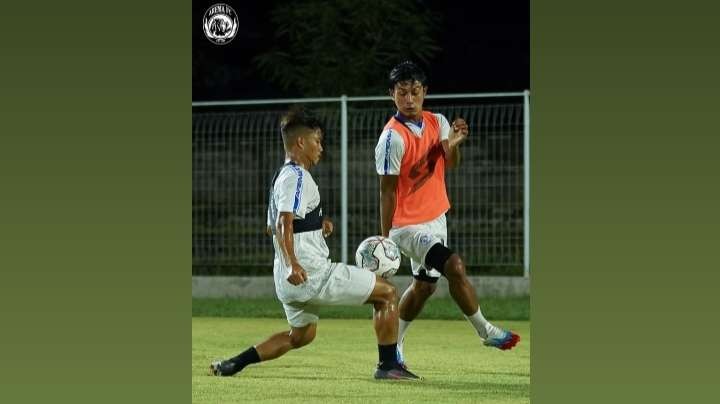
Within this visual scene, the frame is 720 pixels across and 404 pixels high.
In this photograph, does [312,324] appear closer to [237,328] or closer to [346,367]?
[346,367]

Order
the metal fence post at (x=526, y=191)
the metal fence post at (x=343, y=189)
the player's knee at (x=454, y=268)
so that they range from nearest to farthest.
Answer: the player's knee at (x=454, y=268)
the metal fence post at (x=526, y=191)
the metal fence post at (x=343, y=189)

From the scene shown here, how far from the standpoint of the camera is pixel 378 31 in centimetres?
1723

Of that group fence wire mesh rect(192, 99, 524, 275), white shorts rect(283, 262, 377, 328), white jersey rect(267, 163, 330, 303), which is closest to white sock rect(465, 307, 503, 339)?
white shorts rect(283, 262, 377, 328)

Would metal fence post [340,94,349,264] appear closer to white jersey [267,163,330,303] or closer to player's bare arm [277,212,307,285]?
white jersey [267,163,330,303]

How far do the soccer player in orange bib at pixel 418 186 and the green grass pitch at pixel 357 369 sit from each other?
44cm

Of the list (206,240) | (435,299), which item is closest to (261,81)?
(206,240)

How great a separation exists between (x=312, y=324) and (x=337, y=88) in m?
9.53

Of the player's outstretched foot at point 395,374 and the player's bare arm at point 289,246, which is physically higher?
the player's bare arm at point 289,246

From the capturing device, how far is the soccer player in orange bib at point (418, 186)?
8.45 meters

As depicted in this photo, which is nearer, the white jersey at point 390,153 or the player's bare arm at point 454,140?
the player's bare arm at point 454,140

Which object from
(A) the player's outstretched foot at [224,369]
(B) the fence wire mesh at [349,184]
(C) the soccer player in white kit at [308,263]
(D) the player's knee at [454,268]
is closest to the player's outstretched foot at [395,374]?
(C) the soccer player in white kit at [308,263]

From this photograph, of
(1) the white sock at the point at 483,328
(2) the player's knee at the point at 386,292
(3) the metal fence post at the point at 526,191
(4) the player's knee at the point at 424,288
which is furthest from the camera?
(3) the metal fence post at the point at 526,191

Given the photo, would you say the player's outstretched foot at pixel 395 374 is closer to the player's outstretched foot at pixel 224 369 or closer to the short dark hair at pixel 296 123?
the player's outstretched foot at pixel 224 369

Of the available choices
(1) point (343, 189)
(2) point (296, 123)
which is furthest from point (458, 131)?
(1) point (343, 189)
